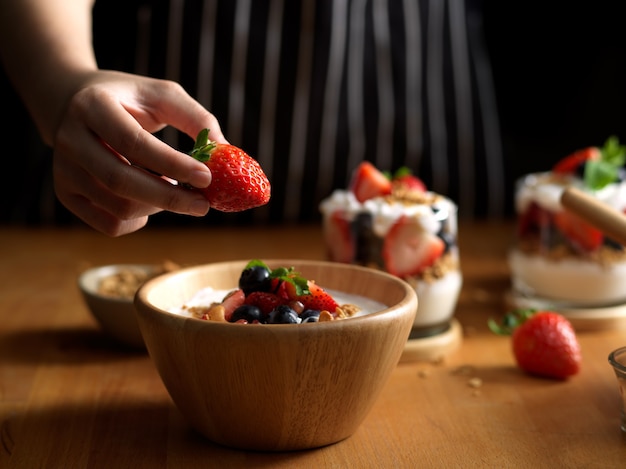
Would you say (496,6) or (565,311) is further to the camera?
(496,6)

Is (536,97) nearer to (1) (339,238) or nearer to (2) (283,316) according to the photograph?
(1) (339,238)

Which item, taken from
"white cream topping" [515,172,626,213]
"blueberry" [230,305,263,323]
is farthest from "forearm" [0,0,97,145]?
"white cream topping" [515,172,626,213]

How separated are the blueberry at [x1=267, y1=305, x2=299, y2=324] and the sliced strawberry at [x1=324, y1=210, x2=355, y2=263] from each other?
35 centimetres

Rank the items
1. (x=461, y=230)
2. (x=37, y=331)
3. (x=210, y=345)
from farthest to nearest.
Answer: (x=461, y=230), (x=37, y=331), (x=210, y=345)

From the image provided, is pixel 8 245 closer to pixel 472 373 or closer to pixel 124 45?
pixel 124 45

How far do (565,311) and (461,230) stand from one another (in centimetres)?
63

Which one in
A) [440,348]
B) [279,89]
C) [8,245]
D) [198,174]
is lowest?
[8,245]

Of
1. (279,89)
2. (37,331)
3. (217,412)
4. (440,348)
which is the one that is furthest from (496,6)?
(217,412)

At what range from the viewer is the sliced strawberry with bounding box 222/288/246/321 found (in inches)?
34.3

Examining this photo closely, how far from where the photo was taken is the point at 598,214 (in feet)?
3.45

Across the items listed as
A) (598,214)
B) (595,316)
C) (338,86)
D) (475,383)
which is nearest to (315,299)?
(475,383)

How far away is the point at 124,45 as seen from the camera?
1895 millimetres

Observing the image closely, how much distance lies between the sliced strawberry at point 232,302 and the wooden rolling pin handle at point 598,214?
1.50 ft

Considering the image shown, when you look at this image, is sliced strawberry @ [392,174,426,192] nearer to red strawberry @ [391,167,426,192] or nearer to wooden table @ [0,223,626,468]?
red strawberry @ [391,167,426,192]
